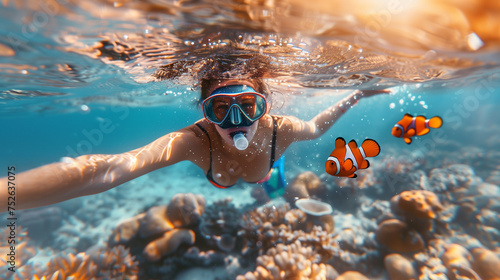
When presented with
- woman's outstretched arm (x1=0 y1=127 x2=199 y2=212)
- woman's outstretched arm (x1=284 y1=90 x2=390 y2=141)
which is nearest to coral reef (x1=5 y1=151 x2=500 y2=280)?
woman's outstretched arm (x1=284 y1=90 x2=390 y2=141)

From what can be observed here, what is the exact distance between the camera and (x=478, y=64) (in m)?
7.80

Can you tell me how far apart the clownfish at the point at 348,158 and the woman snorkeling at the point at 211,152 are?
6.22 ft

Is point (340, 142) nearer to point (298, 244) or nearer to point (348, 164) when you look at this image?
point (348, 164)

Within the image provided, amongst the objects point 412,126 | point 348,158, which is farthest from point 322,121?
point 348,158

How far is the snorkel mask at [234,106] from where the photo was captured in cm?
413

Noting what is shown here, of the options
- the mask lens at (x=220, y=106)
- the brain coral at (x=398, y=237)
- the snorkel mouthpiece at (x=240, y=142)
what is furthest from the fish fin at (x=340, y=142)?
the brain coral at (x=398, y=237)

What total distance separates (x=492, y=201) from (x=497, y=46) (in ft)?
18.5

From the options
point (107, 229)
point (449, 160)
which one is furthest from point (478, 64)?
point (107, 229)

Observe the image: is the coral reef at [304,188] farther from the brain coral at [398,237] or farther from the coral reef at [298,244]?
the brain coral at [398,237]

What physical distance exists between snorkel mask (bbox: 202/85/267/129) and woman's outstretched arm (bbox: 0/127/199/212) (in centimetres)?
89

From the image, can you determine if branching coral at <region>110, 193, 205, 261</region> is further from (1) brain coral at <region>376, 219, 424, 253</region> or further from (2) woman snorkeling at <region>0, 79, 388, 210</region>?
(1) brain coral at <region>376, 219, 424, 253</region>

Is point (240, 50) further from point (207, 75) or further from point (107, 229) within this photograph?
point (107, 229)

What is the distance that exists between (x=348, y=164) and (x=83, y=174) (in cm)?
296

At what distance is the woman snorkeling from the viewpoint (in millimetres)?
2207
